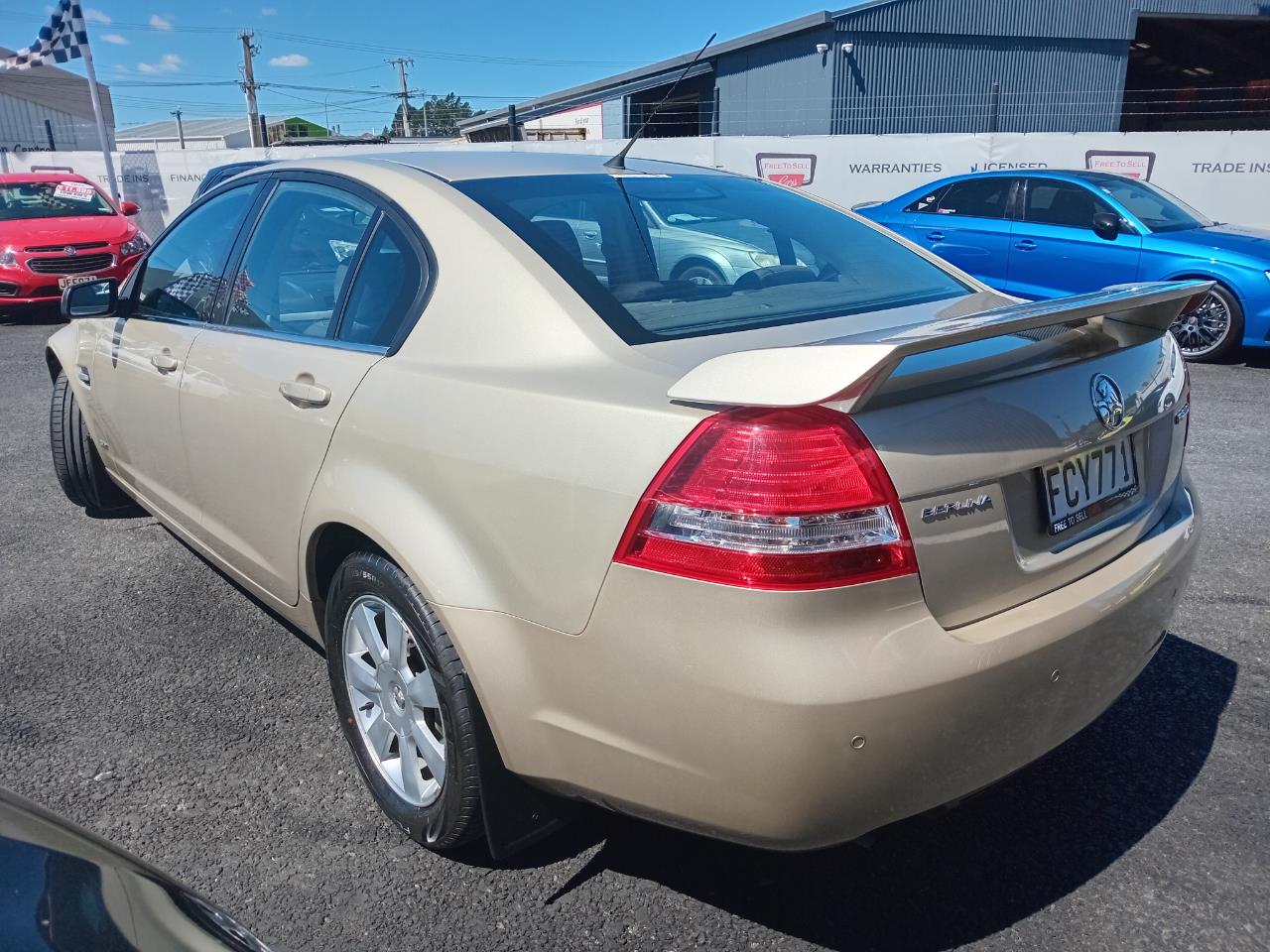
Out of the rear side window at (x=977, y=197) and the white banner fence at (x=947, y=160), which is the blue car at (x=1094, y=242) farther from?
the white banner fence at (x=947, y=160)

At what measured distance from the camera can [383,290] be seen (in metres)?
2.50

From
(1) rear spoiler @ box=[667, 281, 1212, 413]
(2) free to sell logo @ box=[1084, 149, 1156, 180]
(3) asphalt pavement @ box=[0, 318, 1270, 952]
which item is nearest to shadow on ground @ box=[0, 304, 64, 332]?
(3) asphalt pavement @ box=[0, 318, 1270, 952]

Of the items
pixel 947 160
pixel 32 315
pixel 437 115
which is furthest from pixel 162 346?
pixel 437 115

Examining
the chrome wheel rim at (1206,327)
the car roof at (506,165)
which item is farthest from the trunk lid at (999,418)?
the chrome wheel rim at (1206,327)

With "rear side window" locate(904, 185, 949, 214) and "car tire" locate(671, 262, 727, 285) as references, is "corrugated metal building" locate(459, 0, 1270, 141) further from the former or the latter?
"car tire" locate(671, 262, 727, 285)

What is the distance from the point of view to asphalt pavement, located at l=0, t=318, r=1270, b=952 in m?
2.12

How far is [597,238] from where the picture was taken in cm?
248

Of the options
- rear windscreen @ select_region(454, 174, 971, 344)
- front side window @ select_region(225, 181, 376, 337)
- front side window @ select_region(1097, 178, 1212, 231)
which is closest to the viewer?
rear windscreen @ select_region(454, 174, 971, 344)

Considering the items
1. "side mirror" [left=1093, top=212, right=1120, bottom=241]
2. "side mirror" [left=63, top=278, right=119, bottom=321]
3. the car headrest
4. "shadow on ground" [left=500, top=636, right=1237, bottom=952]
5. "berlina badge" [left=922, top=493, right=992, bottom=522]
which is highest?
the car headrest

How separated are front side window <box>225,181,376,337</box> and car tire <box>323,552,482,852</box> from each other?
74 cm

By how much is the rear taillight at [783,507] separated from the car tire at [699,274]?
867mm

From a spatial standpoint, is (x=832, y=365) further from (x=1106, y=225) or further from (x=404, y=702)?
(x=1106, y=225)

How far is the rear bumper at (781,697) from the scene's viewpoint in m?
1.67

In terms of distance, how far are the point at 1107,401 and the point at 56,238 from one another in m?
12.1
